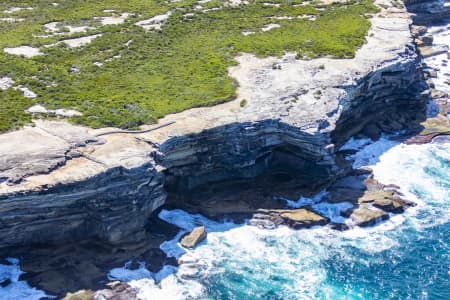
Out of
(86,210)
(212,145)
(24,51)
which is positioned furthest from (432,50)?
(86,210)

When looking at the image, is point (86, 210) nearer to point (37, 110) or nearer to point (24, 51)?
point (37, 110)

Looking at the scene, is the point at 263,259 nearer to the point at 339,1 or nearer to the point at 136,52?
the point at 136,52

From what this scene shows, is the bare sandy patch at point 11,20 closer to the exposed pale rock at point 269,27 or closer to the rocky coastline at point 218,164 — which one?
the exposed pale rock at point 269,27

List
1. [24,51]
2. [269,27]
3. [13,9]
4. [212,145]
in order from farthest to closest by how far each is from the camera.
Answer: [13,9]
[269,27]
[24,51]
[212,145]

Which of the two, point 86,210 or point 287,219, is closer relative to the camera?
point 86,210

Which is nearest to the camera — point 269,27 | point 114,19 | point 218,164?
point 218,164

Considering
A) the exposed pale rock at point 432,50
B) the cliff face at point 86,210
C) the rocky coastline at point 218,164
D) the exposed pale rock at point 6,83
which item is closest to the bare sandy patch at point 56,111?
the rocky coastline at point 218,164
